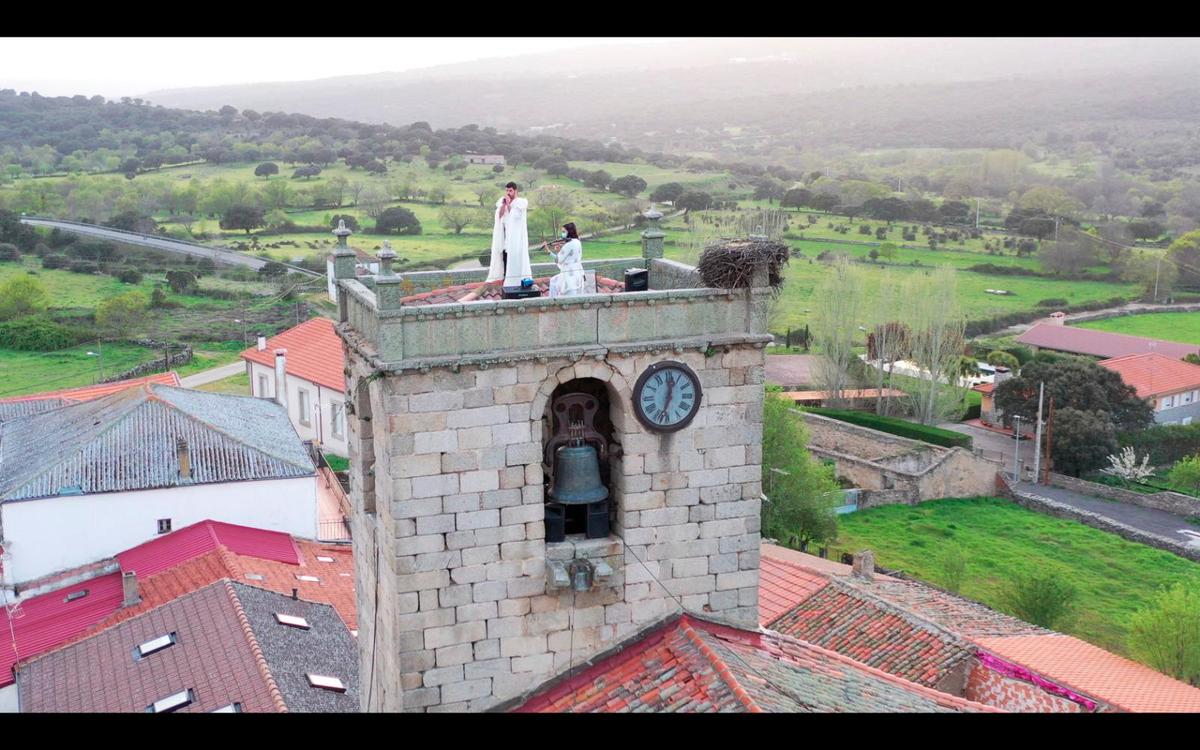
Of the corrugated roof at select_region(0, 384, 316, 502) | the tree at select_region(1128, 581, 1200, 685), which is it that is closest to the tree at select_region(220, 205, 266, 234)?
the corrugated roof at select_region(0, 384, 316, 502)

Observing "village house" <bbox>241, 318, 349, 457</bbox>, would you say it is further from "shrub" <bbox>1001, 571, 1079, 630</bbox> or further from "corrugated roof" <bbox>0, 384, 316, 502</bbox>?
"shrub" <bbox>1001, 571, 1079, 630</bbox>

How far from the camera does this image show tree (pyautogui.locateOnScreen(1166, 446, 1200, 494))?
49.1m

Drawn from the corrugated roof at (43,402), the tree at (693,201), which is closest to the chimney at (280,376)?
the corrugated roof at (43,402)

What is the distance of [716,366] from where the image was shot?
12.4 metres

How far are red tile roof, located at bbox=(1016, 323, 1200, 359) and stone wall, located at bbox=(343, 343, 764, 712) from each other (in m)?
60.3

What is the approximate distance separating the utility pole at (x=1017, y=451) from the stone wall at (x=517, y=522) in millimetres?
41005

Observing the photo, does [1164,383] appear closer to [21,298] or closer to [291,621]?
[291,621]

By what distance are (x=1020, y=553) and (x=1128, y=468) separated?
11997 mm

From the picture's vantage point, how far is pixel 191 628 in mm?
21938

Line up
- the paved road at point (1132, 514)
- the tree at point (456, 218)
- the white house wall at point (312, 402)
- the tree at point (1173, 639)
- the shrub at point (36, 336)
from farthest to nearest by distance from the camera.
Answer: the tree at point (456, 218) < the shrub at point (36, 336) < the white house wall at point (312, 402) < the paved road at point (1132, 514) < the tree at point (1173, 639)

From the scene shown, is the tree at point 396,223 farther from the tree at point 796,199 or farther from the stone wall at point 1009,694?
the stone wall at point 1009,694

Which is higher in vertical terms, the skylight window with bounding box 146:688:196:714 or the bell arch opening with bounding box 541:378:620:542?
the bell arch opening with bounding box 541:378:620:542

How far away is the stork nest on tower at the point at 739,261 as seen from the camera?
12125 millimetres

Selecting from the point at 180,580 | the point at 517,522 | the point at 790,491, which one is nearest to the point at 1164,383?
the point at 790,491
